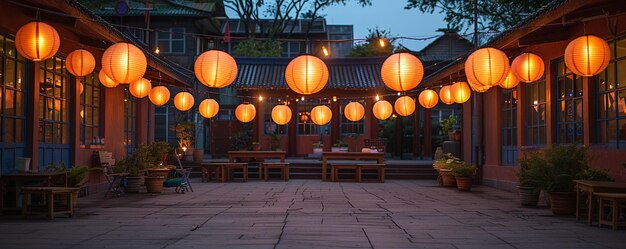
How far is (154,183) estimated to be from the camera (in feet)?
39.2

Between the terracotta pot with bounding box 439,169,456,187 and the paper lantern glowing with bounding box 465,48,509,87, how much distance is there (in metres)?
4.98

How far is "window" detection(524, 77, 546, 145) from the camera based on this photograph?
1131cm

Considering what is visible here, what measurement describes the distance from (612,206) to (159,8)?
21.4 metres

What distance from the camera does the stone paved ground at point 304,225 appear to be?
5.88m

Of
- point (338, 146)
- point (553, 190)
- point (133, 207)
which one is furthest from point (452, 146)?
point (133, 207)

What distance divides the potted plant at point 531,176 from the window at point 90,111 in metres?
7.78

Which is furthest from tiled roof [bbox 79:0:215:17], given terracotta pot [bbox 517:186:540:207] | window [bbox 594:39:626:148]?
window [bbox 594:39:626:148]

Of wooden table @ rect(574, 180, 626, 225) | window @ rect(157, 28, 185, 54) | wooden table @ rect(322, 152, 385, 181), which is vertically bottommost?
wooden table @ rect(574, 180, 626, 225)

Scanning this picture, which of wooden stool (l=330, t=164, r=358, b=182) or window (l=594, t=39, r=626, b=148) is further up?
window (l=594, t=39, r=626, b=148)

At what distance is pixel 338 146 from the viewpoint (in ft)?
66.3

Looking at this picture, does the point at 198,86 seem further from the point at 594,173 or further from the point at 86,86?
the point at 594,173

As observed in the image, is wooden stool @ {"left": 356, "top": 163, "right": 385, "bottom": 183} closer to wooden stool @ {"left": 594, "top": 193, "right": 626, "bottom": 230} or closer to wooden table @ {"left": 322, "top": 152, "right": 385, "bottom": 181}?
wooden table @ {"left": 322, "top": 152, "right": 385, "bottom": 181}

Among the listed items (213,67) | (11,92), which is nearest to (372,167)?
(213,67)

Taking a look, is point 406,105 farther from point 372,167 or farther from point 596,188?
point 596,188
